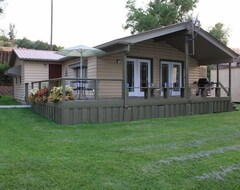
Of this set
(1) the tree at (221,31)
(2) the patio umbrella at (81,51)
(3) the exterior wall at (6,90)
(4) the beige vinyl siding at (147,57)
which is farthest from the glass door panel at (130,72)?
(1) the tree at (221,31)

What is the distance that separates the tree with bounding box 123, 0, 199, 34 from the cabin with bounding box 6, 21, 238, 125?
12.1 metres


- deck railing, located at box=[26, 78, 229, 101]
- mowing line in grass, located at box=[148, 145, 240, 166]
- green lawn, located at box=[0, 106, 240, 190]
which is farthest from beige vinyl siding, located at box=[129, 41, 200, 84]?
mowing line in grass, located at box=[148, 145, 240, 166]

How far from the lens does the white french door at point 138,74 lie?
12797mm

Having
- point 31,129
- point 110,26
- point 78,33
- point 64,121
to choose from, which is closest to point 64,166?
point 31,129

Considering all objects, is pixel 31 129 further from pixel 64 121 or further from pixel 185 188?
pixel 185 188

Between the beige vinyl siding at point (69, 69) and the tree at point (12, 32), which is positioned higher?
the tree at point (12, 32)

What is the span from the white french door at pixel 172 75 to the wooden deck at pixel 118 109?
218 cm

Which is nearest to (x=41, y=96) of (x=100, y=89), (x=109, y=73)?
(x=100, y=89)

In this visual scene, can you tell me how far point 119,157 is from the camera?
5.16 m

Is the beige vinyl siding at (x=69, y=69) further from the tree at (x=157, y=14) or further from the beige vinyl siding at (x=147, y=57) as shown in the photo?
the tree at (x=157, y=14)

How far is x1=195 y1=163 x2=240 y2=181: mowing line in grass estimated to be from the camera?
13.7 ft

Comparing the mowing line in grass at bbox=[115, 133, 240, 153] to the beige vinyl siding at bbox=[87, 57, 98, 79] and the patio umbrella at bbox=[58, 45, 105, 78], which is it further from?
the beige vinyl siding at bbox=[87, 57, 98, 79]

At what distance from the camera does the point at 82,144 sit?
244 inches

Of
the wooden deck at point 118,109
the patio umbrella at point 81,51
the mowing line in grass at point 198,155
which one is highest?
the patio umbrella at point 81,51
